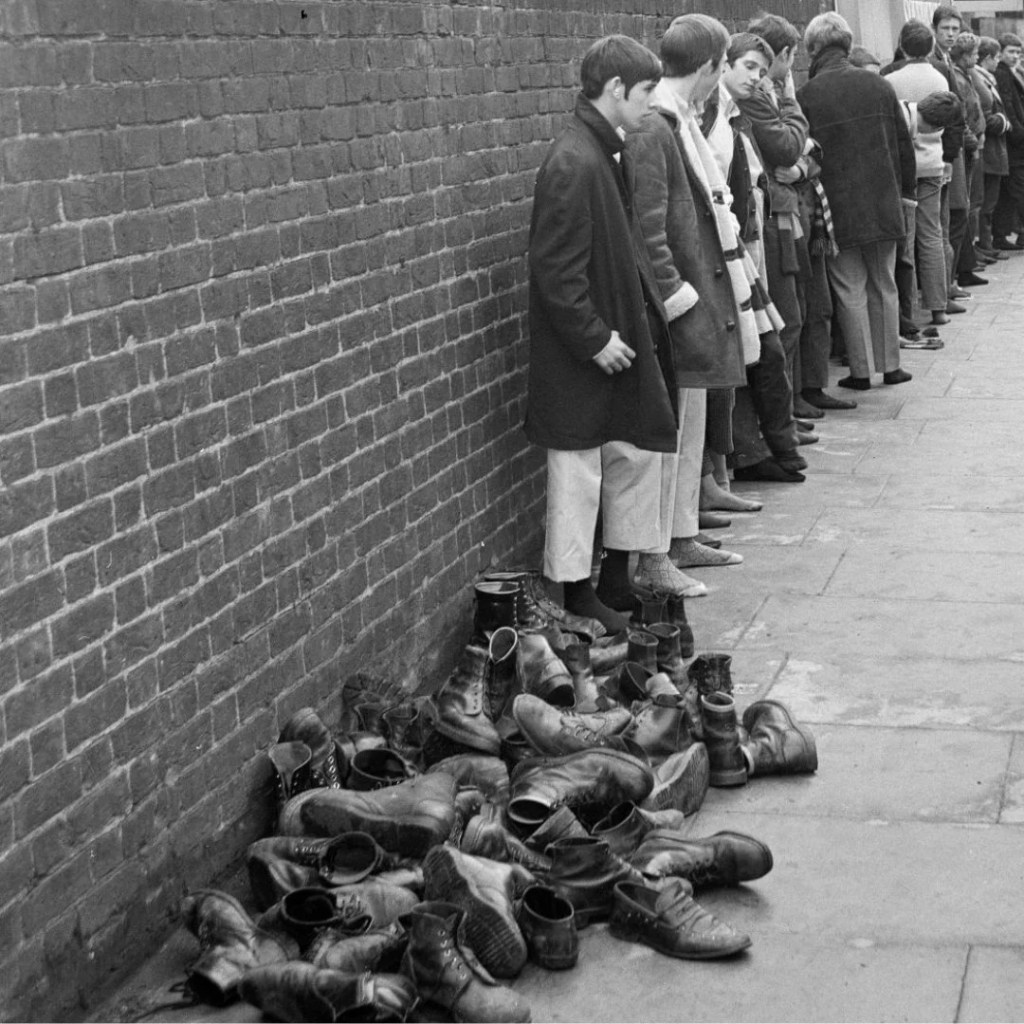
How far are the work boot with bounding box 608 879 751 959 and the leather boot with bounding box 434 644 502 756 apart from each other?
108 cm

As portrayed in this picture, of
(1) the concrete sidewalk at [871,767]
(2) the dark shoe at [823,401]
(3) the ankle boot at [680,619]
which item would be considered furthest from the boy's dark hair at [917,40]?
(3) the ankle boot at [680,619]

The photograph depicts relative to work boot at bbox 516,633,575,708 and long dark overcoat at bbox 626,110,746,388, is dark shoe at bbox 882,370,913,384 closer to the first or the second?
long dark overcoat at bbox 626,110,746,388

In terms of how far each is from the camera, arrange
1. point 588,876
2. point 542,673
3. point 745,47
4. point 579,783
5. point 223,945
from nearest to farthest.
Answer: point 223,945 < point 588,876 < point 579,783 < point 542,673 < point 745,47

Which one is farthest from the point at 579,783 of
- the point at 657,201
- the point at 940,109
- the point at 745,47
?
the point at 940,109

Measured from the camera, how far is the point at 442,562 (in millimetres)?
6512

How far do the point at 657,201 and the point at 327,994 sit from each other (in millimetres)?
3913

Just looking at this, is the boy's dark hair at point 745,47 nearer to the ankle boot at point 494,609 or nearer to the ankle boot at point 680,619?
the ankle boot at point 680,619

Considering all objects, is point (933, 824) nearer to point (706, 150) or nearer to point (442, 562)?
point (442, 562)

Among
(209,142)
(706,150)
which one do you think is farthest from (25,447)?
(706,150)

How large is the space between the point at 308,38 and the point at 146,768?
212 cm

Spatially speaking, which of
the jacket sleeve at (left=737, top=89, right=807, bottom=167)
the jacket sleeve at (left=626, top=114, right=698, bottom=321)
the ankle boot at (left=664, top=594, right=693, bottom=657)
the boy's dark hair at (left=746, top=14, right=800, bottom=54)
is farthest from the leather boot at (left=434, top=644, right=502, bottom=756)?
the boy's dark hair at (left=746, top=14, right=800, bottom=54)

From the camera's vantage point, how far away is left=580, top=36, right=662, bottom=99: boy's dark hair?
658cm

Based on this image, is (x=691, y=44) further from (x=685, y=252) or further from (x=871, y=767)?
(x=871, y=767)

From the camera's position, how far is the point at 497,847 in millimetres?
4695
